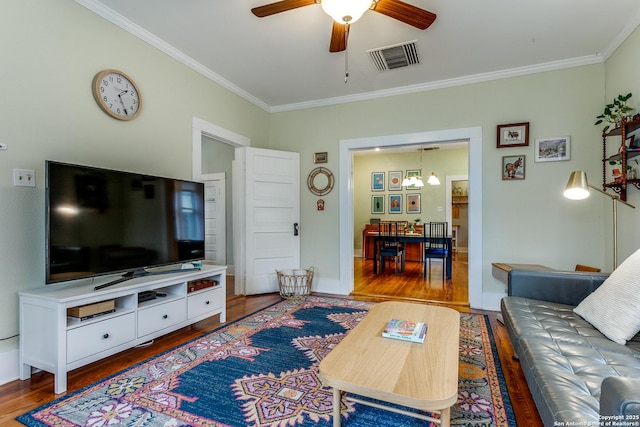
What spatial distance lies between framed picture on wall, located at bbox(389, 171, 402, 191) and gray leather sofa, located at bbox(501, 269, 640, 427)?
5898 millimetres

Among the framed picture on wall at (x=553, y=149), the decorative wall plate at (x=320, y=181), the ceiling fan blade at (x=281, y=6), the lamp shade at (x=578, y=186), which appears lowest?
the lamp shade at (x=578, y=186)

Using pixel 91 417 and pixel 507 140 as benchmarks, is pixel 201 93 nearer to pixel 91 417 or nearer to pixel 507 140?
pixel 91 417

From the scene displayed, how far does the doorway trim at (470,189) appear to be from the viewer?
12.2 ft

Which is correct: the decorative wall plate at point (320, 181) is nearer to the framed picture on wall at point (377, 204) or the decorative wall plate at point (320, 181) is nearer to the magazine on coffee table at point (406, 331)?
the magazine on coffee table at point (406, 331)

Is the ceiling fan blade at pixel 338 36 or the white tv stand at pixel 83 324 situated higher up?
the ceiling fan blade at pixel 338 36

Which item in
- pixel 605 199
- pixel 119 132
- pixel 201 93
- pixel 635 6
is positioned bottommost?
pixel 605 199

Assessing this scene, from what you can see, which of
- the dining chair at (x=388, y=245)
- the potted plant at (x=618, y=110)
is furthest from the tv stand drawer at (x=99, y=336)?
the dining chair at (x=388, y=245)

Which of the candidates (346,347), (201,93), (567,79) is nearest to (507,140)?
(567,79)

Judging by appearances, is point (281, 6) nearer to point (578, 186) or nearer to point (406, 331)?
point (406, 331)

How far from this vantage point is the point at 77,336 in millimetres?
1959

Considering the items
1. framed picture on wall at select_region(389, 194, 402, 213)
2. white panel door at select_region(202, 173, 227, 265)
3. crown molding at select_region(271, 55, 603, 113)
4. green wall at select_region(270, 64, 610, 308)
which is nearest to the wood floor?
green wall at select_region(270, 64, 610, 308)

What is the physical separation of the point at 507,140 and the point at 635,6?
1412 millimetres

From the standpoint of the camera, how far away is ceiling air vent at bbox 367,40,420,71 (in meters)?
3.09

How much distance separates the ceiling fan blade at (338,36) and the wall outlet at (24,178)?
227cm
